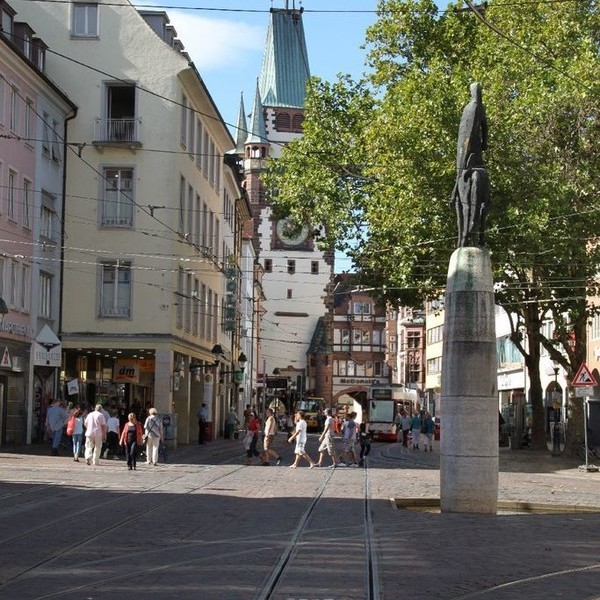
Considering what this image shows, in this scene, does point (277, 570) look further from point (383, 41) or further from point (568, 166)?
point (383, 41)

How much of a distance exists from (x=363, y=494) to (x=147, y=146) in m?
26.5

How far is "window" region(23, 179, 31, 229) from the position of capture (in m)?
44.5

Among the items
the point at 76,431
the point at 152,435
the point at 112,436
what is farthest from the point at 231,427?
the point at 152,435

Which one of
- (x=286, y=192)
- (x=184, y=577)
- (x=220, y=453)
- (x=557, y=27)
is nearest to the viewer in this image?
(x=184, y=577)

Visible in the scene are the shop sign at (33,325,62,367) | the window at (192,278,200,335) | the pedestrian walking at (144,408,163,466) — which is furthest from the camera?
the window at (192,278,200,335)

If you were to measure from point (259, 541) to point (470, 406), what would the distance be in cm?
568

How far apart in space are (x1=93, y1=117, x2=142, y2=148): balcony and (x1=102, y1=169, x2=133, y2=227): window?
1180mm

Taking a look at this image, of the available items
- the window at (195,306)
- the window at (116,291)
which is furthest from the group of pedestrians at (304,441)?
the window at (195,306)

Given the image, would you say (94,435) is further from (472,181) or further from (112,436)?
(472,181)

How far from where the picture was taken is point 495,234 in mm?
40969

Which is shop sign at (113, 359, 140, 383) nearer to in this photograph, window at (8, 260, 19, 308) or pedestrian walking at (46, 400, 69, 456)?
window at (8, 260, 19, 308)

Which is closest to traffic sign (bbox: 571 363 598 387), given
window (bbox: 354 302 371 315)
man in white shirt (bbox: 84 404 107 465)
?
man in white shirt (bbox: 84 404 107 465)

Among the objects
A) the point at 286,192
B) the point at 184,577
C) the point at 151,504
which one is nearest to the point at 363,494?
the point at 151,504

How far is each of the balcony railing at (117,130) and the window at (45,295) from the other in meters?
5.65
